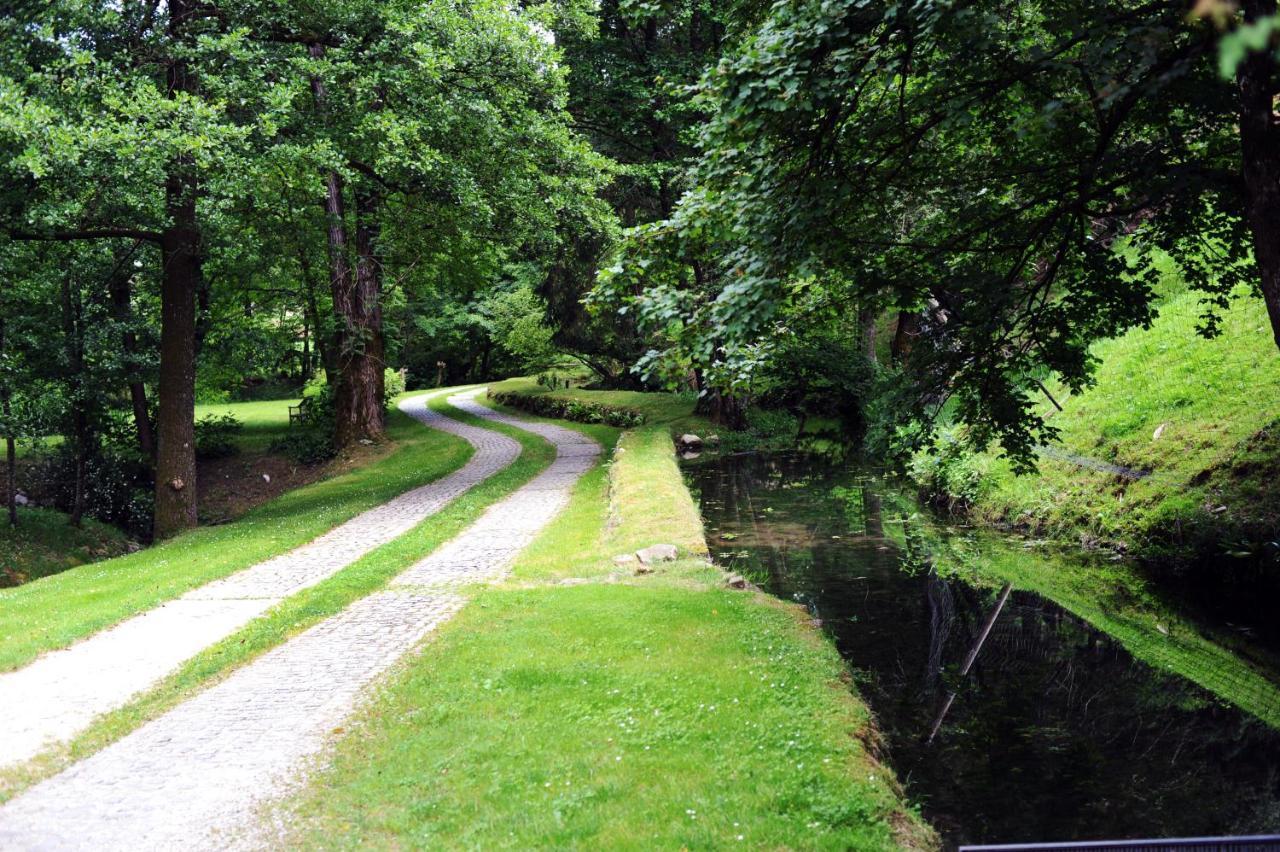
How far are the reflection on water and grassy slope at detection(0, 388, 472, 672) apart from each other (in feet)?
28.0

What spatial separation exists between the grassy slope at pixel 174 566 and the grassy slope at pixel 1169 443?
13381 mm

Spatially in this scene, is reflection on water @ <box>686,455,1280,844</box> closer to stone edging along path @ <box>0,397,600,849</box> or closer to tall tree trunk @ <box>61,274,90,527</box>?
stone edging along path @ <box>0,397,600,849</box>

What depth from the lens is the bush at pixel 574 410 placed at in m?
34.5

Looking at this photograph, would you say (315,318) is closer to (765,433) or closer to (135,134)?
(135,134)

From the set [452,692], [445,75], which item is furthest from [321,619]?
[445,75]

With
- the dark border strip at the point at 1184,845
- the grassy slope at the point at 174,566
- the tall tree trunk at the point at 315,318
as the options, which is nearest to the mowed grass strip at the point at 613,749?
the dark border strip at the point at 1184,845

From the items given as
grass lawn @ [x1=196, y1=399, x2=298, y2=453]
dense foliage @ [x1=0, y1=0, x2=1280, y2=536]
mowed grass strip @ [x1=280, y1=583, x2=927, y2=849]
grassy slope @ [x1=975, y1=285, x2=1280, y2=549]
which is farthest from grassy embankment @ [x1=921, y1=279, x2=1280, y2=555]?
grass lawn @ [x1=196, y1=399, x2=298, y2=453]

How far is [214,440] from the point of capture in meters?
30.1

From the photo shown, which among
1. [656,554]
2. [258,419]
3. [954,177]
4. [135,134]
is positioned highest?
[135,134]

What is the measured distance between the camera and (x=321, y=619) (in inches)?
412

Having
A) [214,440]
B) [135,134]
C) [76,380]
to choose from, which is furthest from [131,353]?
[135,134]

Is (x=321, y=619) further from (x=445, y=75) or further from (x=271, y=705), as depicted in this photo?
(x=445, y=75)

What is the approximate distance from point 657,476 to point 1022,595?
8.83 m

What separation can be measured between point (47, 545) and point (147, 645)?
46.2 ft
